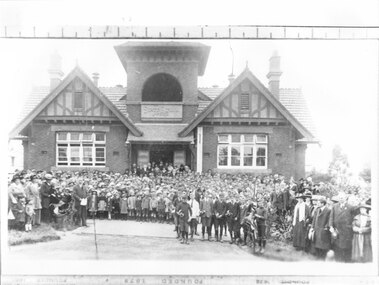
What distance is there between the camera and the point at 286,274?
14.7ft

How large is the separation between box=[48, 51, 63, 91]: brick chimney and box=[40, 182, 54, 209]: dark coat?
1026mm

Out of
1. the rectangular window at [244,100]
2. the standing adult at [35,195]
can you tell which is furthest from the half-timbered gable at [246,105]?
the standing adult at [35,195]

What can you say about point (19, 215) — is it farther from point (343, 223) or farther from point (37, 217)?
point (343, 223)

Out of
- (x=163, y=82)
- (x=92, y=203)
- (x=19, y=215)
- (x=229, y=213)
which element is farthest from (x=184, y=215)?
(x=19, y=215)

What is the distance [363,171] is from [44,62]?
3.44 meters

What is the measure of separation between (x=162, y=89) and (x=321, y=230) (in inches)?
85.9

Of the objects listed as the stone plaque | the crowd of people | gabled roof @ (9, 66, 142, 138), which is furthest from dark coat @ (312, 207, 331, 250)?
gabled roof @ (9, 66, 142, 138)

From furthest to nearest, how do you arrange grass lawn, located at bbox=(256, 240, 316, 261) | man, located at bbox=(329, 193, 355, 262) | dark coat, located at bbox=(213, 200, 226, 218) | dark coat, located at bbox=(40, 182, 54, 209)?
dark coat, located at bbox=(213, 200, 226, 218) → dark coat, located at bbox=(40, 182, 54, 209) → grass lawn, located at bbox=(256, 240, 316, 261) → man, located at bbox=(329, 193, 355, 262)

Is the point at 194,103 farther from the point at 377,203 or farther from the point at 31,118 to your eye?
the point at 377,203

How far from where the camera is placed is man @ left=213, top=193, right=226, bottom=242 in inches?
186

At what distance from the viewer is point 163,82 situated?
16.1ft

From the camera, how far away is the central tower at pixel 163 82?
475 centimetres

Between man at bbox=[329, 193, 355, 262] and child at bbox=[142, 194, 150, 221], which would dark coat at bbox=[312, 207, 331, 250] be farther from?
child at bbox=[142, 194, 150, 221]

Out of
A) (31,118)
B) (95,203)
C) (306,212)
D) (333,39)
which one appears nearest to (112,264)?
(95,203)
